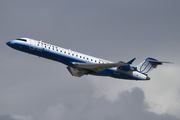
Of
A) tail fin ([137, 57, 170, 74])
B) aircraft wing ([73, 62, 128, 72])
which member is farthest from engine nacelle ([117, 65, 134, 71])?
aircraft wing ([73, 62, 128, 72])

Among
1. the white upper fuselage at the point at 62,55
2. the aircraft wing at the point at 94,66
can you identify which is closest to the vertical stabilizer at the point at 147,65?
the white upper fuselage at the point at 62,55

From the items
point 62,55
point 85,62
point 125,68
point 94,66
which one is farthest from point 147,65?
point 62,55

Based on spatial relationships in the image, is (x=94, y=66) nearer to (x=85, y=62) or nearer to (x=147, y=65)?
(x=85, y=62)

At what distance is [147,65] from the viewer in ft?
156

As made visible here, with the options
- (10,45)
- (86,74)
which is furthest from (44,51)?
(86,74)

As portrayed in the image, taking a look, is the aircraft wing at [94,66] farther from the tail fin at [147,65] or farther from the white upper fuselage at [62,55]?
the tail fin at [147,65]

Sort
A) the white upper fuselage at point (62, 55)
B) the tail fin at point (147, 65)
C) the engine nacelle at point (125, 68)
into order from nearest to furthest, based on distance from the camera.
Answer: the white upper fuselage at point (62, 55)
the engine nacelle at point (125, 68)
the tail fin at point (147, 65)

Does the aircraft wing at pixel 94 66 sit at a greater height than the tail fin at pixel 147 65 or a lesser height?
lesser

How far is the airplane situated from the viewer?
A: 40656 mm

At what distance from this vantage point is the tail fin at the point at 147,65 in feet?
155

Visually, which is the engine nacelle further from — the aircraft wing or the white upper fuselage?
the aircraft wing

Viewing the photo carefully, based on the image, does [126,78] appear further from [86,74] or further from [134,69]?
[86,74]

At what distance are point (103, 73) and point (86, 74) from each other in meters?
3.02

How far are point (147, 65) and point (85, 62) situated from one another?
11.3 m
